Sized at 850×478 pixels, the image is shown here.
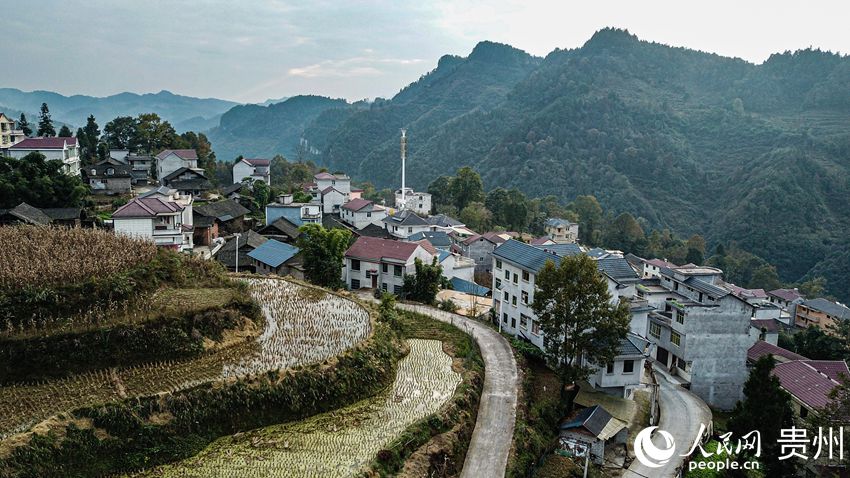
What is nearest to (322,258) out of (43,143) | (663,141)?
(43,143)

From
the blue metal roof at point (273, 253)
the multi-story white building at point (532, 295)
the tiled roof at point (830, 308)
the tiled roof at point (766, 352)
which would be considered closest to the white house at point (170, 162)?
the blue metal roof at point (273, 253)

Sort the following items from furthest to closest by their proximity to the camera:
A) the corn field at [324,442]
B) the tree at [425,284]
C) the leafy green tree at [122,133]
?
the leafy green tree at [122,133], the tree at [425,284], the corn field at [324,442]

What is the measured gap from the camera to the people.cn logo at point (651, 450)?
1683cm

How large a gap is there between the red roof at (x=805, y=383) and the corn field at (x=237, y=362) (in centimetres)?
1651

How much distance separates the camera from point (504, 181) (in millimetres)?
100250

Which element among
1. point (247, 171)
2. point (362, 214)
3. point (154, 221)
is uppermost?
point (247, 171)

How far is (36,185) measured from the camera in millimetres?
30875

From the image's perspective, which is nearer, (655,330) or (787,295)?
(655,330)

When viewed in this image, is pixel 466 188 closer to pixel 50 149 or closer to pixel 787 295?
pixel 787 295

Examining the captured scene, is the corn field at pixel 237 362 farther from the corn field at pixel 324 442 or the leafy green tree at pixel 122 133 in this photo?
the leafy green tree at pixel 122 133

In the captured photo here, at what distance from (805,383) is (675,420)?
675 cm

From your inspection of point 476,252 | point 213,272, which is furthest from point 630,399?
point 476,252

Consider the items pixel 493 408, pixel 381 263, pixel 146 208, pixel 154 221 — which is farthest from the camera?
pixel 381 263

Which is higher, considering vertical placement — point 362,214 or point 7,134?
point 7,134
